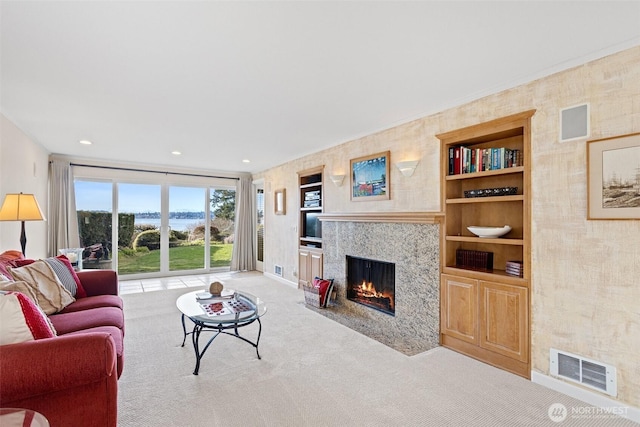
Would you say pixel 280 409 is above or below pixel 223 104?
below

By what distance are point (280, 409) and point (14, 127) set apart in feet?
14.0

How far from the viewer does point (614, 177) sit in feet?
6.74

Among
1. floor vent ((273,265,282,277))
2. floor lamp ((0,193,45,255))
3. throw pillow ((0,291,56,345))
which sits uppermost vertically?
floor lamp ((0,193,45,255))

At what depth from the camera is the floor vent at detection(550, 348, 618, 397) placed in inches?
81.9

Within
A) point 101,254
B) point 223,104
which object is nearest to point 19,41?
point 223,104

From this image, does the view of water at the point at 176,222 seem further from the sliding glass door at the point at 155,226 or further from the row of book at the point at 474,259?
the row of book at the point at 474,259

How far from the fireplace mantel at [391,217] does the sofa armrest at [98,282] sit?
273 cm

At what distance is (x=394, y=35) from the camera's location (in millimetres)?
1913

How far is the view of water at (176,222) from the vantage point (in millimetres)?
6402

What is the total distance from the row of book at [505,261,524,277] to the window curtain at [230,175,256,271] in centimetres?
571

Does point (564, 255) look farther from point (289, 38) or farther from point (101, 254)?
point (101, 254)

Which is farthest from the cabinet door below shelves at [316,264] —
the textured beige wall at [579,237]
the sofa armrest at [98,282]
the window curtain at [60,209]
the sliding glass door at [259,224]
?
the window curtain at [60,209]

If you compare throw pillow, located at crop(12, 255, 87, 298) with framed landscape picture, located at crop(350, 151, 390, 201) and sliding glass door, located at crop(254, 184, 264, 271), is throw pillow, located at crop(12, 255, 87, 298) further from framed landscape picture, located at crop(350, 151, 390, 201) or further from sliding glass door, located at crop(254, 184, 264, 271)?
sliding glass door, located at crop(254, 184, 264, 271)

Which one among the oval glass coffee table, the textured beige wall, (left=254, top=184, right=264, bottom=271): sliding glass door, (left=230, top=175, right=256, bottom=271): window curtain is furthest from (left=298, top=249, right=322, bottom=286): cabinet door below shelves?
the textured beige wall
